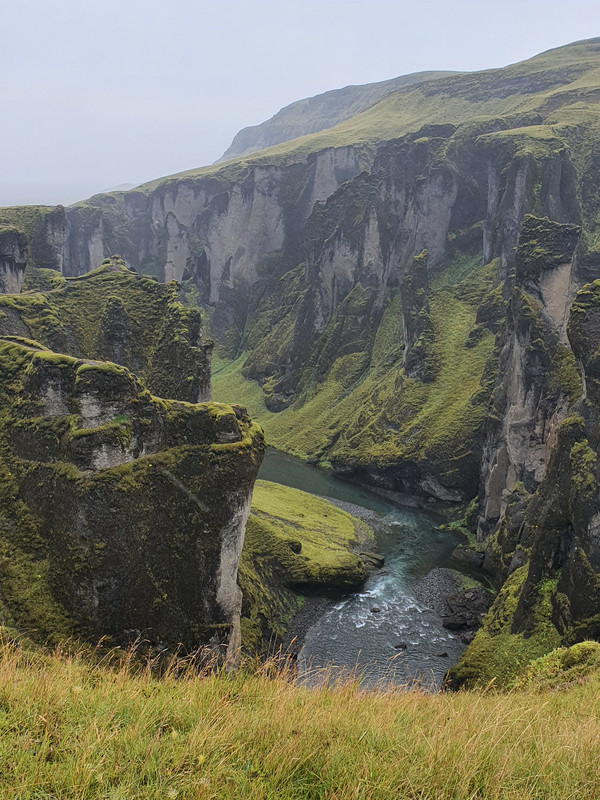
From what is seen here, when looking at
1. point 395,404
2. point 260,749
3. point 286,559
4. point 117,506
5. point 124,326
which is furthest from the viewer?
point 395,404

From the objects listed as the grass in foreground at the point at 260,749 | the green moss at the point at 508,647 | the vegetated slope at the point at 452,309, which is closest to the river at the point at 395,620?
the green moss at the point at 508,647

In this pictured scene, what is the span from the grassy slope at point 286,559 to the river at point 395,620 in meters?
2.36

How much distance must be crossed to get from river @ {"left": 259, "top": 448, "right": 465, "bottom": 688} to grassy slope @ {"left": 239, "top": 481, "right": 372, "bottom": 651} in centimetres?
236

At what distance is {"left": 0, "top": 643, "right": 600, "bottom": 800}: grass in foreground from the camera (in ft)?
20.2

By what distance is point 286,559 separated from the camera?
175 feet

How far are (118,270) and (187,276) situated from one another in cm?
12753

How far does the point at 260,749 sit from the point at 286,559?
156 ft

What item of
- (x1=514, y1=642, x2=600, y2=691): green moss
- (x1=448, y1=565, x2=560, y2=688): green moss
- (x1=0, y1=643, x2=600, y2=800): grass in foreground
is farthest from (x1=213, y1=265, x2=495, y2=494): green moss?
(x1=0, y1=643, x2=600, y2=800): grass in foreground

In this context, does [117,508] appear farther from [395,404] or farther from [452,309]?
[452,309]

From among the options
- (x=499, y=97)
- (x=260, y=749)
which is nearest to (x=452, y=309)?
(x=260, y=749)

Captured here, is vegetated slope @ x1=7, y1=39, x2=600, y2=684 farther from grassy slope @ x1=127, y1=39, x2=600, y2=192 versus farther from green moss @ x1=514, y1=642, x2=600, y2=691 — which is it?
green moss @ x1=514, y1=642, x2=600, y2=691

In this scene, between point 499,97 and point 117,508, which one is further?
point 499,97

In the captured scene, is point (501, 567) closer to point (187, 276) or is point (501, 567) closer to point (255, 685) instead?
point (255, 685)

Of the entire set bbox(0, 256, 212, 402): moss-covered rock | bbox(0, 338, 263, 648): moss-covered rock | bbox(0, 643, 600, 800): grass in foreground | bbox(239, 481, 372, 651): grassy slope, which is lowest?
bbox(239, 481, 372, 651): grassy slope
